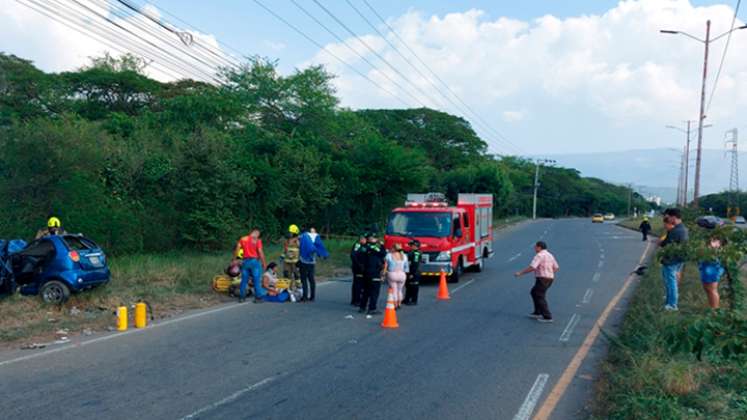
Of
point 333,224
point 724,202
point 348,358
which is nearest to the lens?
point 348,358

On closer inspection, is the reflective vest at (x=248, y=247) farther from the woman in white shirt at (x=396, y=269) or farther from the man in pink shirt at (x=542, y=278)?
the man in pink shirt at (x=542, y=278)

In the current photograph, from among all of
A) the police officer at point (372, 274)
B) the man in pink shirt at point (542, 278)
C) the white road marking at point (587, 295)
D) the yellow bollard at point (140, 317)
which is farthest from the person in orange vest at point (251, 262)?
the white road marking at point (587, 295)

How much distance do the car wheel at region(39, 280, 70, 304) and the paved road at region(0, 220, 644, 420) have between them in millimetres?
2265

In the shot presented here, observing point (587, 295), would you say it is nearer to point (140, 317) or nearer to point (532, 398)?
point (532, 398)

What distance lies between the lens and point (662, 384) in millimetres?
6941

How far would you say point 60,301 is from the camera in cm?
1211

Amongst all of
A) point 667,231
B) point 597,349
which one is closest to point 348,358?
point 597,349

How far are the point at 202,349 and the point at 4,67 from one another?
36.3m

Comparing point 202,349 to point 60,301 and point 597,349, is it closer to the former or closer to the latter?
point 60,301

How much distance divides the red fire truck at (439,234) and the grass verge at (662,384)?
331 inches

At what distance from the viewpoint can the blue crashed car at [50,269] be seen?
39.7ft

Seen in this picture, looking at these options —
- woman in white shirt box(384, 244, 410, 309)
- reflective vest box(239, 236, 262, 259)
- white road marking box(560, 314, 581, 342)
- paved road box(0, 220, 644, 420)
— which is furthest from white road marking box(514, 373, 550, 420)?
reflective vest box(239, 236, 262, 259)

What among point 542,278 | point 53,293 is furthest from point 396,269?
point 53,293

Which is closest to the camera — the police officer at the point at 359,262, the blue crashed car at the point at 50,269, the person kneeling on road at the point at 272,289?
the blue crashed car at the point at 50,269
